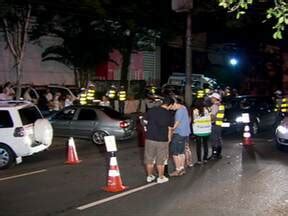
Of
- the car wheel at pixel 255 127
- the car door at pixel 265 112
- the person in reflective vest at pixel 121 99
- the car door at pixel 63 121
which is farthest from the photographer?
the person in reflective vest at pixel 121 99

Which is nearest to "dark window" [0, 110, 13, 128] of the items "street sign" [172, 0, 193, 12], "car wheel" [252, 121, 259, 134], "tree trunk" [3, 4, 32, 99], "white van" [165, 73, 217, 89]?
"car wheel" [252, 121, 259, 134]

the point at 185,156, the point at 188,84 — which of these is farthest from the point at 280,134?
the point at 188,84

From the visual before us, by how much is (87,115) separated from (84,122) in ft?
0.80

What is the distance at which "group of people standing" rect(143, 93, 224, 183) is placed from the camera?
9812 mm

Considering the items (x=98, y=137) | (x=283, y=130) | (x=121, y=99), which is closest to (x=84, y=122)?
(x=98, y=137)

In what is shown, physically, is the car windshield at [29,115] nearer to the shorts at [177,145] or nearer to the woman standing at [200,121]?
the shorts at [177,145]

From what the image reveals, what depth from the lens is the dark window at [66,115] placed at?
56.0 ft

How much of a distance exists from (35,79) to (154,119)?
18.7 metres

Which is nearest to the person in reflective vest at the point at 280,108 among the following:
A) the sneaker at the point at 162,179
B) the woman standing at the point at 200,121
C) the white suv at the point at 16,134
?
the woman standing at the point at 200,121

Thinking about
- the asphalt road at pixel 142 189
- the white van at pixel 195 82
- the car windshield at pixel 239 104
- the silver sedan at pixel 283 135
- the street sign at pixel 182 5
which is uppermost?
the street sign at pixel 182 5

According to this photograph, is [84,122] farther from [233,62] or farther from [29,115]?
[233,62]

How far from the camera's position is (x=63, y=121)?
17.0m

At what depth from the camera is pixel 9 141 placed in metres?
12.1

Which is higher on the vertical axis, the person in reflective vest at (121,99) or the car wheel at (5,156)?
the person in reflective vest at (121,99)
